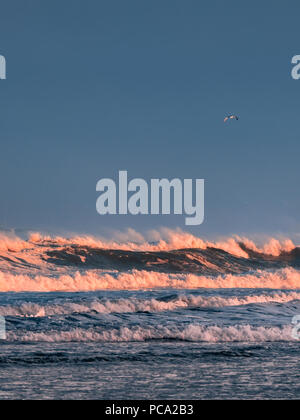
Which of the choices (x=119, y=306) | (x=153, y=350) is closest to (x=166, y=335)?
(x=153, y=350)

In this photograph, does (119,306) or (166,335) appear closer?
(166,335)

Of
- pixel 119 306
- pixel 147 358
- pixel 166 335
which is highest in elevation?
pixel 119 306

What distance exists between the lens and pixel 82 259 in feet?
234

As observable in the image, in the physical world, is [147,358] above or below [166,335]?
below

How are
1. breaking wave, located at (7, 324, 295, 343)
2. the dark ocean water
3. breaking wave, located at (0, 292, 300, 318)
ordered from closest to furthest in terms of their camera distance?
1. the dark ocean water
2. breaking wave, located at (7, 324, 295, 343)
3. breaking wave, located at (0, 292, 300, 318)

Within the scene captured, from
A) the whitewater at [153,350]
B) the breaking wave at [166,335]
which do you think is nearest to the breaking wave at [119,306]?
the whitewater at [153,350]

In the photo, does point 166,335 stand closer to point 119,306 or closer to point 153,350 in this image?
point 153,350

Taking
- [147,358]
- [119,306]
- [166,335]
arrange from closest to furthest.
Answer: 1. [147,358]
2. [166,335]
3. [119,306]

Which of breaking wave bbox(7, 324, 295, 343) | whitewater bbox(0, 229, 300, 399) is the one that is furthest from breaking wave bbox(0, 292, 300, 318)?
breaking wave bbox(7, 324, 295, 343)

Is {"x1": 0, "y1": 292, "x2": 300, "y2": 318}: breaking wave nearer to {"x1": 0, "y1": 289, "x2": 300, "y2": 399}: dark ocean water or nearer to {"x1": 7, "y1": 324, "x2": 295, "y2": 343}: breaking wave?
{"x1": 0, "y1": 289, "x2": 300, "y2": 399}: dark ocean water

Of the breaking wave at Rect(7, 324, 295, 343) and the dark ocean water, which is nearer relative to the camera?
the dark ocean water
